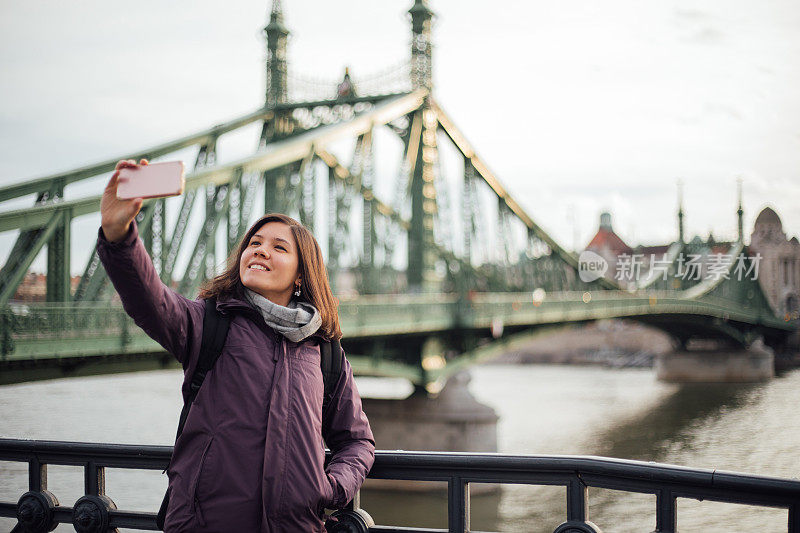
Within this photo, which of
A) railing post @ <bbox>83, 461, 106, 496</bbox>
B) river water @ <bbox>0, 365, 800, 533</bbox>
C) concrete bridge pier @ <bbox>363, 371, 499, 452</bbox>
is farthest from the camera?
concrete bridge pier @ <bbox>363, 371, 499, 452</bbox>

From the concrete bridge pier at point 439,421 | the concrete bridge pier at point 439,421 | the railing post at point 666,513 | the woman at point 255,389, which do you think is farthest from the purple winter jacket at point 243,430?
the concrete bridge pier at point 439,421

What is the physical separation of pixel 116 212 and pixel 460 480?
1309mm

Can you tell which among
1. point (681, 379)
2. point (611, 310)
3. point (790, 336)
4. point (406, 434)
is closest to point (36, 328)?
point (790, 336)

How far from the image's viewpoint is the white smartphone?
186 centimetres

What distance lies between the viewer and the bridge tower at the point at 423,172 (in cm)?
2214

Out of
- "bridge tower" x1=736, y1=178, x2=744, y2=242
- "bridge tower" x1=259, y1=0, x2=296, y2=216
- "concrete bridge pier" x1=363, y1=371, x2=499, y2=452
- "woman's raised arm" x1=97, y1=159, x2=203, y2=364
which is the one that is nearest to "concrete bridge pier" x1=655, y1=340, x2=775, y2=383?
"bridge tower" x1=736, y1=178, x2=744, y2=242

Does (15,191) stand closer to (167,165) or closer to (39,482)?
(39,482)

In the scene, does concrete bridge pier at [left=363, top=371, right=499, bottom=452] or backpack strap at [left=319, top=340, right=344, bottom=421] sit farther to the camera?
concrete bridge pier at [left=363, top=371, right=499, bottom=452]

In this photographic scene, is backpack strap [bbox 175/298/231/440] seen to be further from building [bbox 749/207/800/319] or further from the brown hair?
building [bbox 749/207/800/319]

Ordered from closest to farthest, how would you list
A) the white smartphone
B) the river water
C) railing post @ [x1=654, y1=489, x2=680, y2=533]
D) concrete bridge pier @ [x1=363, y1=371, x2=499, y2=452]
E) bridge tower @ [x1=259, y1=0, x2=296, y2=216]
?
the white smartphone, railing post @ [x1=654, y1=489, x2=680, y2=533], the river water, bridge tower @ [x1=259, y1=0, x2=296, y2=216], concrete bridge pier @ [x1=363, y1=371, x2=499, y2=452]

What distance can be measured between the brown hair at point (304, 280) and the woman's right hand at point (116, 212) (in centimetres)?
49

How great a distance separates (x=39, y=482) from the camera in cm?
306

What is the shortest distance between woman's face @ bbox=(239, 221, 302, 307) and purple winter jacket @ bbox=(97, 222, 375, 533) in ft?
0.27

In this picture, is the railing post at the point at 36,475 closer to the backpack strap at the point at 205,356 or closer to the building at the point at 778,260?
the backpack strap at the point at 205,356
